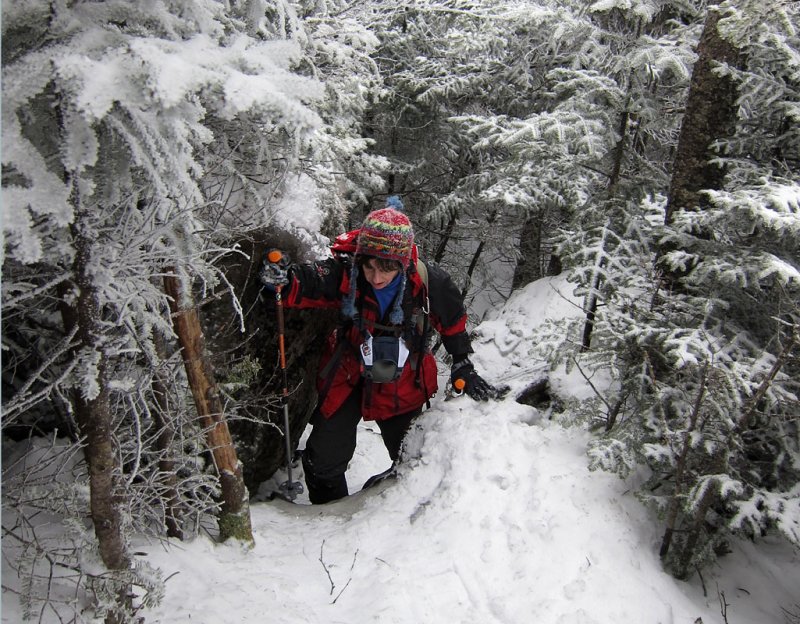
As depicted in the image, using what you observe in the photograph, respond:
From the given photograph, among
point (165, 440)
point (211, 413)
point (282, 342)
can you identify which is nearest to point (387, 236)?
point (282, 342)

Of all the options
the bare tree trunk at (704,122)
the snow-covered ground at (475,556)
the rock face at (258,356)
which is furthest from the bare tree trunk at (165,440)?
the bare tree trunk at (704,122)

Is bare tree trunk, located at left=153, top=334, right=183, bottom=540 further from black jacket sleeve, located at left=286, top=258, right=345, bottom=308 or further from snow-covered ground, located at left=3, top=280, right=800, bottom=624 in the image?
black jacket sleeve, located at left=286, top=258, right=345, bottom=308

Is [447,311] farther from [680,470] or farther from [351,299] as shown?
[680,470]

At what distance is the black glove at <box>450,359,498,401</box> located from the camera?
16.7 feet

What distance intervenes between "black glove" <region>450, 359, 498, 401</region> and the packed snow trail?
0.60ft

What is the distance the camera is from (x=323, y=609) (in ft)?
11.3

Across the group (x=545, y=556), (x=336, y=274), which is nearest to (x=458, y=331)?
(x=336, y=274)

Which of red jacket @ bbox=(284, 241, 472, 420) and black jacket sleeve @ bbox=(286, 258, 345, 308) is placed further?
red jacket @ bbox=(284, 241, 472, 420)

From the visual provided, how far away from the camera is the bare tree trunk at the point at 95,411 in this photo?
212cm

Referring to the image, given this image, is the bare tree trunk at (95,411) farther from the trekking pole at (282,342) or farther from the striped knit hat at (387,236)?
the striped knit hat at (387,236)

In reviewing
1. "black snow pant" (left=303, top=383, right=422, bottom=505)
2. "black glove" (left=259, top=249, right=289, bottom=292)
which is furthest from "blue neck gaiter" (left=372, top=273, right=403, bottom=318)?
"black snow pant" (left=303, top=383, right=422, bottom=505)

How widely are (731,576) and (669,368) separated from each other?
63.9 inches

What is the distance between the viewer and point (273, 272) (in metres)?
4.48

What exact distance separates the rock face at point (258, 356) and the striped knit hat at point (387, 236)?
94 cm
